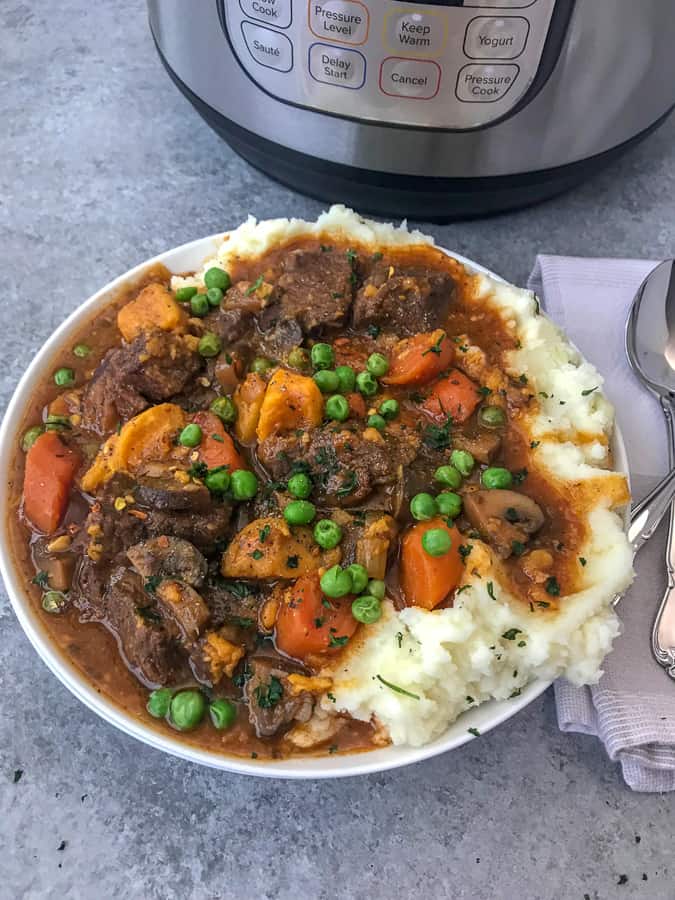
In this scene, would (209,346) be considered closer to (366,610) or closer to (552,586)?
(366,610)

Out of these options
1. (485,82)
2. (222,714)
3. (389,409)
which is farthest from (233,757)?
(485,82)

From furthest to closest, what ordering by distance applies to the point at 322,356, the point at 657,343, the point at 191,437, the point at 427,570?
the point at 657,343, the point at 322,356, the point at 191,437, the point at 427,570

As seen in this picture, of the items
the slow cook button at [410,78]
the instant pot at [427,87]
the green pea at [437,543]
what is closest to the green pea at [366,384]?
the green pea at [437,543]

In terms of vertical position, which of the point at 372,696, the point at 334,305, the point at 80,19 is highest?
the point at 80,19

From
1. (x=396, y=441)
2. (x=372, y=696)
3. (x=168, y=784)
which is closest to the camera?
(x=372, y=696)

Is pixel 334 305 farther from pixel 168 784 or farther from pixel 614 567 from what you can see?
pixel 168 784

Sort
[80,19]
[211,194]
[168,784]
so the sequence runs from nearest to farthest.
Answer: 1. [168,784]
2. [211,194]
3. [80,19]

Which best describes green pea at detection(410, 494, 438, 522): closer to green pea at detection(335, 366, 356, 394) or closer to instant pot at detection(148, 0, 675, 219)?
green pea at detection(335, 366, 356, 394)

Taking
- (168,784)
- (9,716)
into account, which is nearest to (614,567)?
(168,784)
